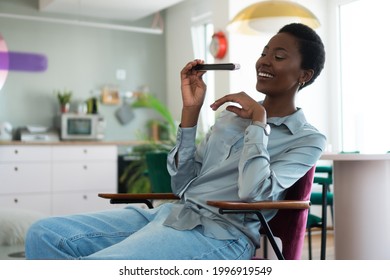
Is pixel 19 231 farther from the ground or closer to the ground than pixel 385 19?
closer to the ground

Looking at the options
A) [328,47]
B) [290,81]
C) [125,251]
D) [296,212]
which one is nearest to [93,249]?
[125,251]

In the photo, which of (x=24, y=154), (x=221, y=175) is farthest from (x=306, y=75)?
(x=24, y=154)

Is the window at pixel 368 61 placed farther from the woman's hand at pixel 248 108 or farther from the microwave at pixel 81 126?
the microwave at pixel 81 126

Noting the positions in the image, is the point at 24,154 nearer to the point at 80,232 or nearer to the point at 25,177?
the point at 25,177

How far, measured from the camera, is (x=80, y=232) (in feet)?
5.12

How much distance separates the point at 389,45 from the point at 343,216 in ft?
6.52

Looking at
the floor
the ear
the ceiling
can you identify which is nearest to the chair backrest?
the ear

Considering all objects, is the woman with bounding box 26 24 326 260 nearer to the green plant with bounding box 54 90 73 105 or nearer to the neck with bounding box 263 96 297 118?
the neck with bounding box 263 96 297 118

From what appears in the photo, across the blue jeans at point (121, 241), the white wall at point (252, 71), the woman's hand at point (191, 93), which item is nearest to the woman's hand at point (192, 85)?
the woman's hand at point (191, 93)

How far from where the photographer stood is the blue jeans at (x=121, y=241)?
141cm

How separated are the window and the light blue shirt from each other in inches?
91.2

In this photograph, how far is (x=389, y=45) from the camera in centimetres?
407

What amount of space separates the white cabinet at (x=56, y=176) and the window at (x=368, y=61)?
7.75 feet
